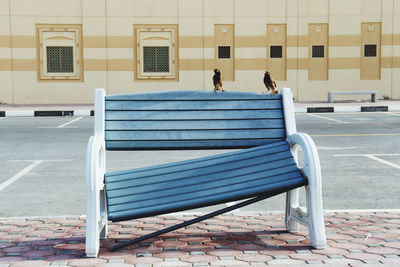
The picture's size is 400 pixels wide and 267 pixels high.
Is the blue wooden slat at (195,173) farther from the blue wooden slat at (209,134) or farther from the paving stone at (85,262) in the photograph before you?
the paving stone at (85,262)

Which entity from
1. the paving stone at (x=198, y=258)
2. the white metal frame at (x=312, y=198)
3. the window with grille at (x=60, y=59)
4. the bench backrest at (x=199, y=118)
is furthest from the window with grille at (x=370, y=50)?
the paving stone at (x=198, y=258)

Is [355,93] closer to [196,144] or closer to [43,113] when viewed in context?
[43,113]

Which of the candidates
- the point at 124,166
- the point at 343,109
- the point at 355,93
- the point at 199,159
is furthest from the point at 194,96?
the point at 355,93

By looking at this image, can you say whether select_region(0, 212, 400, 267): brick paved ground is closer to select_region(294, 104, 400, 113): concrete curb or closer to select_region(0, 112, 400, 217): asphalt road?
select_region(0, 112, 400, 217): asphalt road

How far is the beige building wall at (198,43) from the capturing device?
27.8m

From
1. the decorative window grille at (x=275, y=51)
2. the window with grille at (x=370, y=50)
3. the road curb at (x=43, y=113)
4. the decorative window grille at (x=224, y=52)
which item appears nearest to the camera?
the road curb at (x=43, y=113)

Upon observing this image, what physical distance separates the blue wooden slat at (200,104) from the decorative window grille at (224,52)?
2352 centimetres

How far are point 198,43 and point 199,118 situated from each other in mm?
23440

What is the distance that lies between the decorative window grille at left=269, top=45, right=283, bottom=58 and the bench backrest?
937 inches

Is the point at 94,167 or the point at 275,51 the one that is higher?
the point at 275,51

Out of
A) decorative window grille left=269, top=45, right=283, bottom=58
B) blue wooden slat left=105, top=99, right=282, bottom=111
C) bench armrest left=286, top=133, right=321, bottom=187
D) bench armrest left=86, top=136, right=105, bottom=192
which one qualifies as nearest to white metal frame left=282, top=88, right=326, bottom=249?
bench armrest left=286, top=133, right=321, bottom=187

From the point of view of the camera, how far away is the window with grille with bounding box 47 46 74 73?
91.7ft

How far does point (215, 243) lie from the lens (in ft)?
15.0

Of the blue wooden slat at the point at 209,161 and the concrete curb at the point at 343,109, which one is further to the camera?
the concrete curb at the point at 343,109
